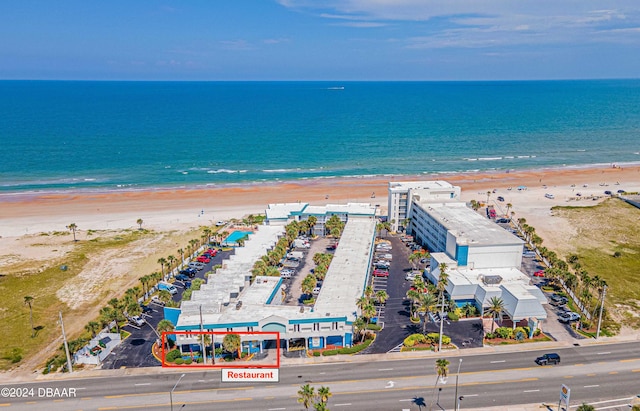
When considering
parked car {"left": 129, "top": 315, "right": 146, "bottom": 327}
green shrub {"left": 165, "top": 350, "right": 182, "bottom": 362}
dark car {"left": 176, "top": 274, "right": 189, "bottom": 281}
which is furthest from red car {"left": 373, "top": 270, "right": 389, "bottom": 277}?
parked car {"left": 129, "top": 315, "right": 146, "bottom": 327}

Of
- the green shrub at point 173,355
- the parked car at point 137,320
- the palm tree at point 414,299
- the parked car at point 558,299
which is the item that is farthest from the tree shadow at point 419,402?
the parked car at point 137,320

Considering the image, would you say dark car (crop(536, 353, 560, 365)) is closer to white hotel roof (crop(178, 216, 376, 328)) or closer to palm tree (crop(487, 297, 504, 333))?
palm tree (crop(487, 297, 504, 333))

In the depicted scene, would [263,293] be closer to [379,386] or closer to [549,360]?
[379,386]

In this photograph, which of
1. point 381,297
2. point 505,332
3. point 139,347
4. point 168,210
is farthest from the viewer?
point 168,210

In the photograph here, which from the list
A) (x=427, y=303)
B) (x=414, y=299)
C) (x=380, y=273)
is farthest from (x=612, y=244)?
(x=427, y=303)

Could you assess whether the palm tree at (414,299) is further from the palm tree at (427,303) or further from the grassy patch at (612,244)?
the grassy patch at (612,244)

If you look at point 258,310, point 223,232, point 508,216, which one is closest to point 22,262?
point 223,232
